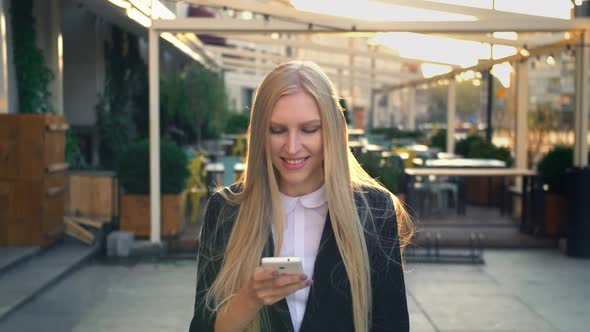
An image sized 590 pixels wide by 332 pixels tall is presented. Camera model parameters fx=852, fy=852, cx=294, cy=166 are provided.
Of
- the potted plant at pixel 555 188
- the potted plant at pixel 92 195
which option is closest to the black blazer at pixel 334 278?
the potted plant at pixel 92 195

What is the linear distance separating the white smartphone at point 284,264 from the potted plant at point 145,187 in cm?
754

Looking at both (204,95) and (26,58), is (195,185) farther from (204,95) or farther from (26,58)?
(204,95)

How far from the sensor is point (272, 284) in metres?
1.89

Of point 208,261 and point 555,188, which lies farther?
point 555,188

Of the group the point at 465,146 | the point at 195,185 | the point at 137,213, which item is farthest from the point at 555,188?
the point at 465,146

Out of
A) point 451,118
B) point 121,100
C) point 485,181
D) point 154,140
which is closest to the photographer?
point 154,140

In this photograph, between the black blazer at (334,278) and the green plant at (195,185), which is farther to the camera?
the green plant at (195,185)

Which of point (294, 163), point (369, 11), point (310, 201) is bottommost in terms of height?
point (310, 201)

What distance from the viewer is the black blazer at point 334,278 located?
214 cm

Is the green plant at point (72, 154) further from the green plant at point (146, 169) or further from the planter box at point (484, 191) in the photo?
the planter box at point (484, 191)

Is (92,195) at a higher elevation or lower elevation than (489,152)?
lower

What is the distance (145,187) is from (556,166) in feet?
15.3

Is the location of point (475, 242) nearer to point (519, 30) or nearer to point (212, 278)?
point (519, 30)

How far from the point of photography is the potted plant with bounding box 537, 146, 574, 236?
32.1ft
